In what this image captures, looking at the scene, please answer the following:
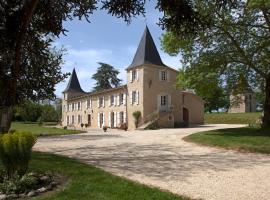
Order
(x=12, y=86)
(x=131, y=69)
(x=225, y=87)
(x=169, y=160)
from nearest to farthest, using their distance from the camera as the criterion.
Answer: (x=12, y=86)
(x=169, y=160)
(x=225, y=87)
(x=131, y=69)

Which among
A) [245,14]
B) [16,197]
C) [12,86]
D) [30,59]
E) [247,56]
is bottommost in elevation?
[16,197]

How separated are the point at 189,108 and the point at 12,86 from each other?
37.5 metres

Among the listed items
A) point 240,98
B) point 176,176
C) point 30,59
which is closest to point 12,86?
point 30,59

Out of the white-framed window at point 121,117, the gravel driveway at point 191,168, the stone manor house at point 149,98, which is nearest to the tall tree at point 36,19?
the gravel driveway at point 191,168

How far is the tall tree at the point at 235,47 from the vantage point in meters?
22.1

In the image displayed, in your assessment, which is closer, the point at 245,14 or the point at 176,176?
the point at 176,176

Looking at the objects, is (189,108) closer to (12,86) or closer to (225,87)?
(225,87)

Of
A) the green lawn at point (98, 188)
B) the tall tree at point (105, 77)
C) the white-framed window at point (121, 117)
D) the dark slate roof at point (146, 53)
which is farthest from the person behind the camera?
the tall tree at point (105, 77)

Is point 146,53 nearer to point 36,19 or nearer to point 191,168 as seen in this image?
point 191,168

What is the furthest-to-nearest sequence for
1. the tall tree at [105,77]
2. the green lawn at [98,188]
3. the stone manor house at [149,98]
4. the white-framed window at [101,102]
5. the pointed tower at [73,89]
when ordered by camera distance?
the tall tree at [105,77], the pointed tower at [73,89], the white-framed window at [101,102], the stone manor house at [149,98], the green lawn at [98,188]

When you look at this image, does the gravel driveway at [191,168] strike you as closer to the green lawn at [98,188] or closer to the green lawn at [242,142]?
the green lawn at [98,188]

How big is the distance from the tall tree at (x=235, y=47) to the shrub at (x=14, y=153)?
13.8 metres

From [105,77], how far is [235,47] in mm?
54712

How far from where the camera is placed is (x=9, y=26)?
5059mm
